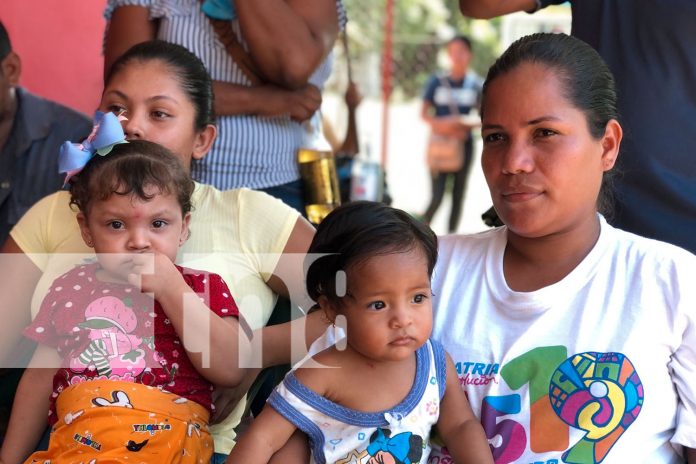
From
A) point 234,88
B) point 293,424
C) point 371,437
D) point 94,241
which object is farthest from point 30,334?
point 234,88

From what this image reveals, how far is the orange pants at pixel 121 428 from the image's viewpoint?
5.95 feet

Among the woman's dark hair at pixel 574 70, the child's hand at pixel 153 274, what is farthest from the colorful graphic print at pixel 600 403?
the child's hand at pixel 153 274

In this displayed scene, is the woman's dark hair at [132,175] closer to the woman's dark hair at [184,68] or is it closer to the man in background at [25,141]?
the woman's dark hair at [184,68]

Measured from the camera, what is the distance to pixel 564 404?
1.74 meters

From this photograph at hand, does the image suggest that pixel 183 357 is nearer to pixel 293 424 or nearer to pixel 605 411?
pixel 293 424

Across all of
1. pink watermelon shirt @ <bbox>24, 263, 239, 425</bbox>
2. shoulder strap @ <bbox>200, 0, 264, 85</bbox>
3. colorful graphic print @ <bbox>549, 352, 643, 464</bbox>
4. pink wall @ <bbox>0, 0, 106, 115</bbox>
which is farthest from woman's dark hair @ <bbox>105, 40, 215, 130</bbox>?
pink wall @ <bbox>0, 0, 106, 115</bbox>

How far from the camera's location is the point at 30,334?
79.0 inches

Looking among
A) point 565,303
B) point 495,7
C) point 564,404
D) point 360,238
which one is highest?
point 495,7

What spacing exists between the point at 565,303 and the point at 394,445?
0.43 meters

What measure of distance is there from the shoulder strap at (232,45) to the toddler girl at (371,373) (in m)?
1.02

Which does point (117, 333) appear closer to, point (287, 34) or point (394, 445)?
point (394, 445)

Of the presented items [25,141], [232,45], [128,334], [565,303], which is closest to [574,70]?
[565,303]

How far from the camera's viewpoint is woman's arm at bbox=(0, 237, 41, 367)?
7.22 ft

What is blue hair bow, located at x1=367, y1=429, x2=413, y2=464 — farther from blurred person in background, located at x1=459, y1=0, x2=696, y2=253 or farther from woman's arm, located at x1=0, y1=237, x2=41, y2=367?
woman's arm, located at x1=0, y1=237, x2=41, y2=367
